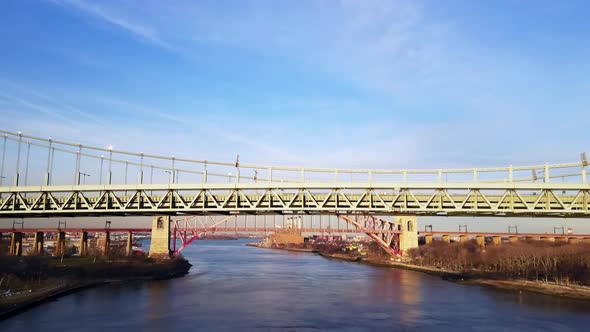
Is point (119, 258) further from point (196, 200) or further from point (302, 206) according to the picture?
point (302, 206)

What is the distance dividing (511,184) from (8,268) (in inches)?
1334

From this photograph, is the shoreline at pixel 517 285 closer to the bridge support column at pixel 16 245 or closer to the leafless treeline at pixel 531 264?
the leafless treeline at pixel 531 264

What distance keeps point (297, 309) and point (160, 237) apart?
91.5 ft

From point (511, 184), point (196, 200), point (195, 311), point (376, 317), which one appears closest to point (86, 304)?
point (195, 311)

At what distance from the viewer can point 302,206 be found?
1218 inches

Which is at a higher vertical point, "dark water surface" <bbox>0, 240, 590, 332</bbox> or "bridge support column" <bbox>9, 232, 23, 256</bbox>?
"bridge support column" <bbox>9, 232, 23, 256</bbox>

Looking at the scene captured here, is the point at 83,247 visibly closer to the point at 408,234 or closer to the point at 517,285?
the point at 408,234

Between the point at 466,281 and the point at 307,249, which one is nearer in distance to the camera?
the point at 466,281

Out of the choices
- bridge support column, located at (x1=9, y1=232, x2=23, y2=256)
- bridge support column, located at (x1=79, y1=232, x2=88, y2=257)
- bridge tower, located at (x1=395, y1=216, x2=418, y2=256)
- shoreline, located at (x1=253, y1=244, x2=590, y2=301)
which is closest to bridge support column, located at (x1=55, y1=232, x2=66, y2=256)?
→ bridge support column, located at (x1=79, y1=232, x2=88, y2=257)

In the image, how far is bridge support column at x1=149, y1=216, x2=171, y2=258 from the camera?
49.6m

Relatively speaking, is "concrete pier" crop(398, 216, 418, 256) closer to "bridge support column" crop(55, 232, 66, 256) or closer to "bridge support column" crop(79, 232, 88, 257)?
"bridge support column" crop(79, 232, 88, 257)

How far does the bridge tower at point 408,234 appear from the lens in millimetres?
69938

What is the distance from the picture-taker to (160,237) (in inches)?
A: 1991

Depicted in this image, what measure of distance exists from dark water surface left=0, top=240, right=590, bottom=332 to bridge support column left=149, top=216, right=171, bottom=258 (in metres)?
10.8
